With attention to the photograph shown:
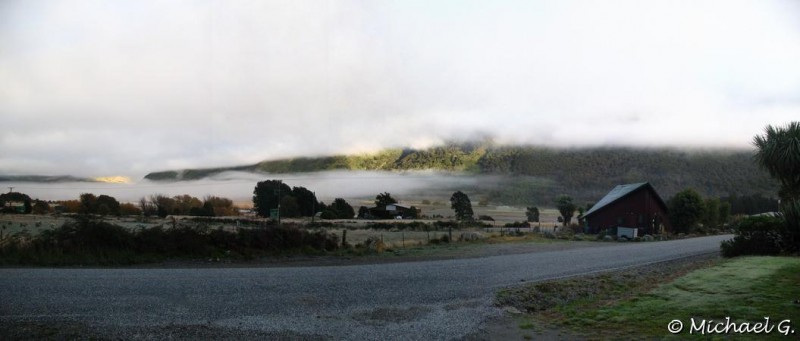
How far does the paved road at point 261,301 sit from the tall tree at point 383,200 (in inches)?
3569

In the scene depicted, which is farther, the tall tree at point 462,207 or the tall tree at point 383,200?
the tall tree at point 383,200

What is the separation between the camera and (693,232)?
65.6 meters

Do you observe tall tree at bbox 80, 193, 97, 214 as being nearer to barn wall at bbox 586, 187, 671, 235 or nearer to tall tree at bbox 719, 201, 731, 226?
barn wall at bbox 586, 187, 671, 235

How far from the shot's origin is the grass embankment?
909 cm

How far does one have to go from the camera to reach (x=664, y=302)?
37.8 ft

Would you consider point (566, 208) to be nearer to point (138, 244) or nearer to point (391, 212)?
point (391, 212)

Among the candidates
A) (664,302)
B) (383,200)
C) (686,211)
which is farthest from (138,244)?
(383,200)

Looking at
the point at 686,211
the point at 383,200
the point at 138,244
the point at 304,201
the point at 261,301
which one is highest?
the point at 383,200

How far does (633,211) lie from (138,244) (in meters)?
55.3

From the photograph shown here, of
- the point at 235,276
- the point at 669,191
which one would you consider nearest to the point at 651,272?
the point at 235,276

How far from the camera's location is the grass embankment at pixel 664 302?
909 cm

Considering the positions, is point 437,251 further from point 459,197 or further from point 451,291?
point 459,197

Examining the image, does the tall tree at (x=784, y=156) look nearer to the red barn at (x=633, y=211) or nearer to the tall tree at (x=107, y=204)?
the red barn at (x=633, y=211)

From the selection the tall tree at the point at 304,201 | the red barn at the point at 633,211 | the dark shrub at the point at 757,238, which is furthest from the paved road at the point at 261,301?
the tall tree at the point at 304,201
